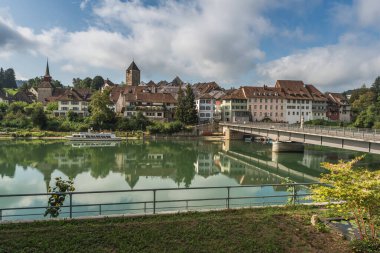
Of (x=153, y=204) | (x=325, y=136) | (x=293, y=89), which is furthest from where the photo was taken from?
(x=293, y=89)

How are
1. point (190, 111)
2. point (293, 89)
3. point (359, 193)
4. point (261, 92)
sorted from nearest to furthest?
point (359, 193)
point (190, 111)
point (261, 92)
point (293, 89)

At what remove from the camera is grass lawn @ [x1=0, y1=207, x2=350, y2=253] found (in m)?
8.77

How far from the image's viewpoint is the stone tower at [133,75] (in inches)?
5650

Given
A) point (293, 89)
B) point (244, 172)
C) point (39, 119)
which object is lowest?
point (244, 172)

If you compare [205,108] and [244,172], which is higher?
[205,108]

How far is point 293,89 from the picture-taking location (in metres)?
95.6

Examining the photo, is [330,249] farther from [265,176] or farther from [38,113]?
[38,113]

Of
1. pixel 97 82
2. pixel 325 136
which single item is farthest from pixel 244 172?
pixel 97 82

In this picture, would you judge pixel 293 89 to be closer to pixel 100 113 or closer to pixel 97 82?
pixel 100 113

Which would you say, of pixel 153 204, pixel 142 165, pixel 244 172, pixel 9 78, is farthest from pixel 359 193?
pixel 9 78

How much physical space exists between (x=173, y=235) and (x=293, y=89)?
9311cm

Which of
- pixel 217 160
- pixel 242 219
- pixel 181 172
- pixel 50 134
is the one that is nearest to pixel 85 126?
pixel 50 134

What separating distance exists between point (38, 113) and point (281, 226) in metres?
74.4

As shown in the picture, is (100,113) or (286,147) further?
(100,113)
